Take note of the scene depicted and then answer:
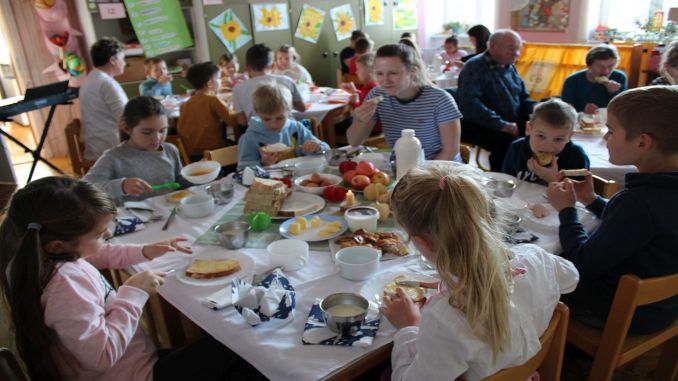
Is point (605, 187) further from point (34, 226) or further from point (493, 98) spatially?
point (493, 98)

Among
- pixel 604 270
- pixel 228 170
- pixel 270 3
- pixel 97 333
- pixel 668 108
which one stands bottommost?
pixel 228 170

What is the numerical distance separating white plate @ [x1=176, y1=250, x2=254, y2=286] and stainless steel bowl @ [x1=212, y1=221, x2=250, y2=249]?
37 millimetres

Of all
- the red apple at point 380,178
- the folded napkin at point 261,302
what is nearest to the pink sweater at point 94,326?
the folded napkin at point 261,302

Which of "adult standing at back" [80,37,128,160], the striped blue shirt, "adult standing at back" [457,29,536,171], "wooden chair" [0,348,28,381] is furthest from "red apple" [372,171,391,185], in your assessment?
"adult standing at back" [80,37,128,160]

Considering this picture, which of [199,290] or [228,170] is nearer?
[199,290]

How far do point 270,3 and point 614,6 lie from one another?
4.13 metres

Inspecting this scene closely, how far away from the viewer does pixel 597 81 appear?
3410mm

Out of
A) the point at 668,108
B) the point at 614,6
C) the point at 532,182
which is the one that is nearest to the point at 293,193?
the point at 532,182

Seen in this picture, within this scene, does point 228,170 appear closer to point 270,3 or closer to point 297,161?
point 297,161

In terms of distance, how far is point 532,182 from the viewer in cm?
200

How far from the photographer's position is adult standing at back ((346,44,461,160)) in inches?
93.6

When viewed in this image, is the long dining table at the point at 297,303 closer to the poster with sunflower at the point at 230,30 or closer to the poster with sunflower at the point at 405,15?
the poster with sunflower at the point at 230,30

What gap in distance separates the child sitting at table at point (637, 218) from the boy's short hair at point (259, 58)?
291 centimetres

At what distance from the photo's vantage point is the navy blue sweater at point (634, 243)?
1.26 m
